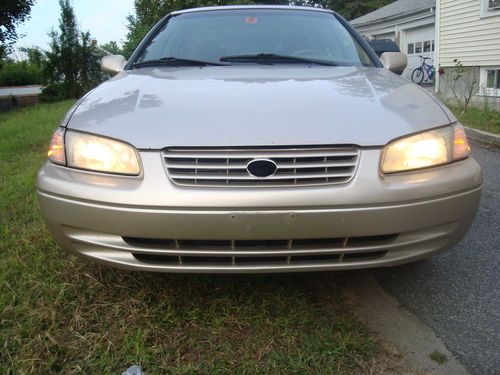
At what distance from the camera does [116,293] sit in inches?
95.3

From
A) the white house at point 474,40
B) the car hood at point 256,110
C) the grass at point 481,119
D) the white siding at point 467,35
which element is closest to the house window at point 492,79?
the white house at point 474,40

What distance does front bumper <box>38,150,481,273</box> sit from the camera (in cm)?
186

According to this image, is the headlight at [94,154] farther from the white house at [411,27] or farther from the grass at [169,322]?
the white house at [411,27]

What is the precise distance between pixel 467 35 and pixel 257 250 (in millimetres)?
12169

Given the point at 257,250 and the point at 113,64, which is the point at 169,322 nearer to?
the point at 257,250

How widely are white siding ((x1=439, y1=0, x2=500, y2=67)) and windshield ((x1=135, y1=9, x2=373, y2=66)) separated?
914 cm

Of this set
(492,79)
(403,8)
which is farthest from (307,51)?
(403,8)

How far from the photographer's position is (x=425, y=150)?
2072mm

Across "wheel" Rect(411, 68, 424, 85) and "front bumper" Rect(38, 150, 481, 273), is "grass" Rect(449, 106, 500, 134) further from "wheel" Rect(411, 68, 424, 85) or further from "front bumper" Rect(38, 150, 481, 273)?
"wheel" Rect(411, 68, 424, 85)

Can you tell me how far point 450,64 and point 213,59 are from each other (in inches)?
472

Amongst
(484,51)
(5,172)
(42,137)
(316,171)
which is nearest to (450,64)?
(484,51)

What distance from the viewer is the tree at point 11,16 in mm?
14781

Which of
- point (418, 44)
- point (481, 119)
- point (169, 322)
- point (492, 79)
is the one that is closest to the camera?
point (169, 322)

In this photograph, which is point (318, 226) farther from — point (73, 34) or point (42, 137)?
point (73, 34)
